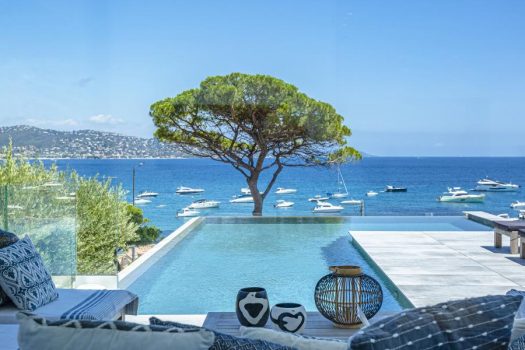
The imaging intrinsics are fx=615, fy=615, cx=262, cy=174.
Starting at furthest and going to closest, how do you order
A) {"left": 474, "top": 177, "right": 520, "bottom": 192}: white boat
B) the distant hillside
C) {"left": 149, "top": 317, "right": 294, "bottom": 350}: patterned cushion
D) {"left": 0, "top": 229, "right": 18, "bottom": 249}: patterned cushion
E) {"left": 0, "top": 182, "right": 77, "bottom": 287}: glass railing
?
1. {"left": 474, "top": 177, "right": 520, "bottom": 192}: white boat
2. the distant hillside
3. {"left": 0, "top": 182, "right": 77, "bottom": 287}: glass railing
4. {"left": 0, "top": 229, "right": 18, "bottom": 249}: patterned cushion
5. {"left": 149, "top": 317, "right": 294, "bottom": 350}: patterned cushion

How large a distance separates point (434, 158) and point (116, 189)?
12.6ft

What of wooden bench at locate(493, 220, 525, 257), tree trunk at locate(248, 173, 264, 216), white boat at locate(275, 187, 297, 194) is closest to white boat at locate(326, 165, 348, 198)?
white boat at locate(275, 187, 297, 194)

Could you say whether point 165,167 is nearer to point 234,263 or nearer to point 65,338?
point 234,263

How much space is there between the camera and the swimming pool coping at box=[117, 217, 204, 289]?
18.9 feet

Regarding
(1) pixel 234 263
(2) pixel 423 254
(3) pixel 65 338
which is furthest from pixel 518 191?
(3) pixel 65 338

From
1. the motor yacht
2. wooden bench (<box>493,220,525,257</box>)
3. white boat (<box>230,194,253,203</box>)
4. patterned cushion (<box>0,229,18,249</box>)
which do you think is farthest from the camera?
the motor yacht

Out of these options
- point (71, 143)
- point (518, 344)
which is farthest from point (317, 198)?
point (518, 344)

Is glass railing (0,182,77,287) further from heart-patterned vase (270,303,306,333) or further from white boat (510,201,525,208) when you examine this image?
white boat (510,201,525,208)

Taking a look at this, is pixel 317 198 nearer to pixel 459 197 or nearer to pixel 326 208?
pixel 326 208

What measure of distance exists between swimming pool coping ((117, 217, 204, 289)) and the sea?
166 millimetres

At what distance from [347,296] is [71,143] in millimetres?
5026

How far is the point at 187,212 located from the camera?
8.09 metres

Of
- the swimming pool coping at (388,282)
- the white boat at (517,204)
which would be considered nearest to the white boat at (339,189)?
the swimming pool coping at (388,282)

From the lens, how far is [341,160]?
27.5ft
